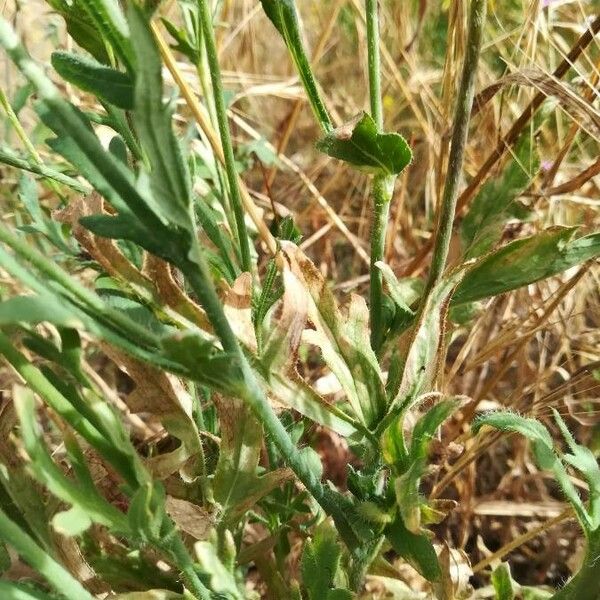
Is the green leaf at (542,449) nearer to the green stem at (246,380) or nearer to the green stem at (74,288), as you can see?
the green stem at (246,380)

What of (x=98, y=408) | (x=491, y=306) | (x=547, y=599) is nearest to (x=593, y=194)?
(x=491, y=306)

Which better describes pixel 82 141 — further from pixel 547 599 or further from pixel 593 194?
pixel 593 194

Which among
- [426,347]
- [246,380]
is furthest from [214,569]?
[426,347]

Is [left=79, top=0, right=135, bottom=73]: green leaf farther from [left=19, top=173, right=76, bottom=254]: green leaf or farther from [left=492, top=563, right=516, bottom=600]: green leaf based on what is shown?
[left=492, top=563, right=516, bottom=600]: green leaf

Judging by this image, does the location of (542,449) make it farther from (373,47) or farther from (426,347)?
(373,47)

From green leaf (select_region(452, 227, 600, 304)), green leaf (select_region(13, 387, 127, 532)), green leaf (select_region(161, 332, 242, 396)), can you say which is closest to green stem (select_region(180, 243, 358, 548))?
green leaf (select_region(161, 332, 242, 396))

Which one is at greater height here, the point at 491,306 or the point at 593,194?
the point at 593,194
